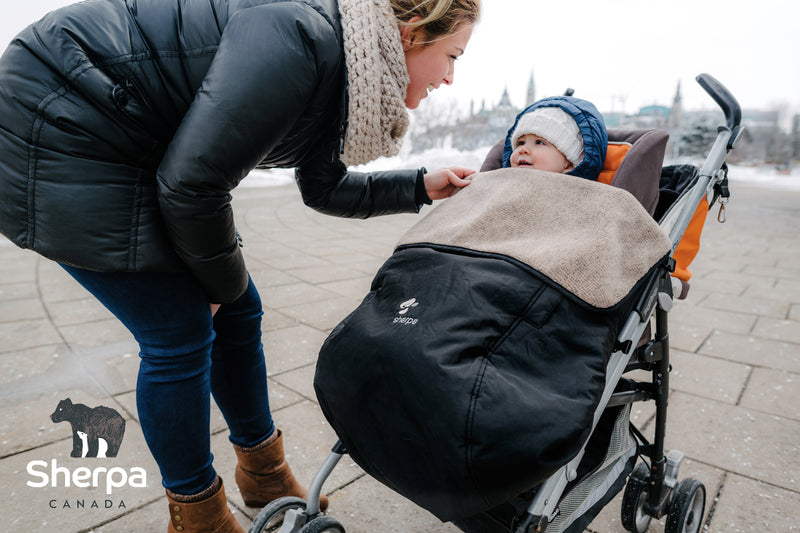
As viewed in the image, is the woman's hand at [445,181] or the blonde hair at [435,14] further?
the woman's hand at [445,181]

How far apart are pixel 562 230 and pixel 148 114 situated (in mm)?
975

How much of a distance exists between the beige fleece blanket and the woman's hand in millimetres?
210

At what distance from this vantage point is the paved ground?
1.85 metres

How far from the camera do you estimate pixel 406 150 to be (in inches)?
992

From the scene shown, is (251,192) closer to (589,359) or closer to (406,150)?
(589,359)

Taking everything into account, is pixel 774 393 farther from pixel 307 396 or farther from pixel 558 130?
pixel 307 396

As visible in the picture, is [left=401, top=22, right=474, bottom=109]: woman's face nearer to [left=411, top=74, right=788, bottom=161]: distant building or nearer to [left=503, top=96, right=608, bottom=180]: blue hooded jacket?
[left=503, top=96, right=608, bottom=180]: blue hooded jacket

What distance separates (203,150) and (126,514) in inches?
55.5

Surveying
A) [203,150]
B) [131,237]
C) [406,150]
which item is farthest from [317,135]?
[406,150]

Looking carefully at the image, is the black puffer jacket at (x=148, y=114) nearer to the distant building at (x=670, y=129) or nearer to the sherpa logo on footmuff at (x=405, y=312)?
the sherpa logo on footmuff at (x=405, y=312)

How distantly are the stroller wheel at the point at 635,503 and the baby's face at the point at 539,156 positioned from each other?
1.05 m

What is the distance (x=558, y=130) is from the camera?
1.83 m

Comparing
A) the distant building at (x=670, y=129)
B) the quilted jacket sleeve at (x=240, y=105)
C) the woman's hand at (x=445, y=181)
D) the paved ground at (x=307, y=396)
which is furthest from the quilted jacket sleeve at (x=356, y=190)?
the distant building at (x=670, y=129)

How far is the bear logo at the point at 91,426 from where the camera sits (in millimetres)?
2154
